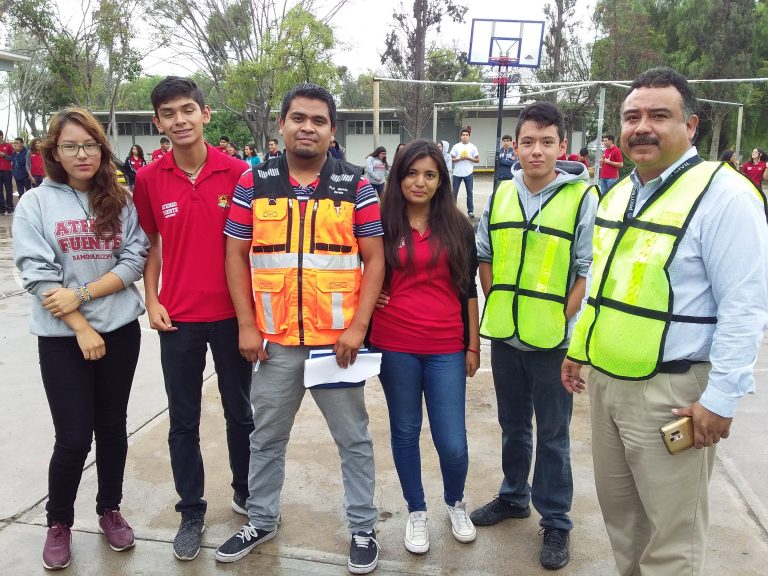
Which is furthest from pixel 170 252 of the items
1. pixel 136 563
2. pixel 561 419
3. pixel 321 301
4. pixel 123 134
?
pixel 123 134

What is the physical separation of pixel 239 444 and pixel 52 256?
1159 millimetres

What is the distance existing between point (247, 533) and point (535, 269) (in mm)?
1676

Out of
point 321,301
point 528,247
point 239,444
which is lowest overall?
point 239,444

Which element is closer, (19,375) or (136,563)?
(136,563)

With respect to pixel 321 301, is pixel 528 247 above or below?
above

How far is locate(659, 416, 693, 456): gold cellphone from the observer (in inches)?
76.8

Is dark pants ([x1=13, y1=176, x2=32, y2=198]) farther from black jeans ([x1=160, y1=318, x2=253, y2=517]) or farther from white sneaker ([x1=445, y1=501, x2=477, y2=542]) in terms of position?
white sneaker ([x1=445, y1=501, x2=477, y2=542])

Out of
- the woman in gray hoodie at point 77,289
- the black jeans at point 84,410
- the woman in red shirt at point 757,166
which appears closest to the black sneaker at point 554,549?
the woman in gray hoodie at point 77,289

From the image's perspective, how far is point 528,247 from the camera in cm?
269

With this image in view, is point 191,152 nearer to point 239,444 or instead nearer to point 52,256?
point 52,256

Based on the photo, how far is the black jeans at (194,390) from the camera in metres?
2.75

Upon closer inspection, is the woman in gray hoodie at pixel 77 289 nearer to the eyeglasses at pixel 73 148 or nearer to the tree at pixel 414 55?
the eyeglasses at pixel 73 148

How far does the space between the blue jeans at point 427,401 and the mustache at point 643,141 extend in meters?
1.15

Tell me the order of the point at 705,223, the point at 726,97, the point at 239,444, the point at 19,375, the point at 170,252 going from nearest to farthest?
1. the point at 705,223
2. the point at 170,252
3. the point at 239,444
4. the point at 19,375
5. the point at 726,97
